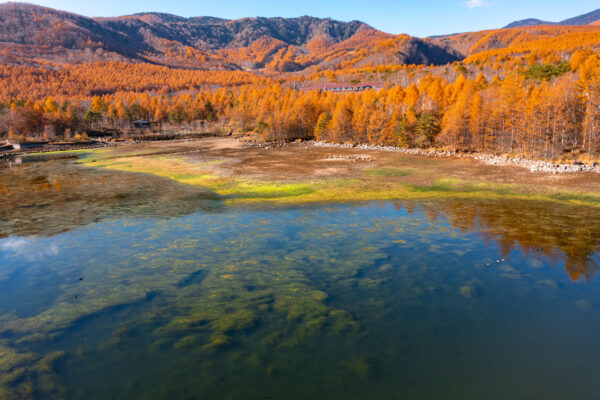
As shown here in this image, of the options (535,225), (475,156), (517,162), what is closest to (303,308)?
(535,225)

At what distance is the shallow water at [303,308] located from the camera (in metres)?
9.76

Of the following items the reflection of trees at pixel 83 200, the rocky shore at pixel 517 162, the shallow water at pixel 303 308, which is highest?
the rocky shore at pixel 517 162

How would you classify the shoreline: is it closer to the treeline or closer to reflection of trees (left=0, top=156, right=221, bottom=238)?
the treeline

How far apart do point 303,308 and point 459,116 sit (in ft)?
228

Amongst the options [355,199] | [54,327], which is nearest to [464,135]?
[355,199]

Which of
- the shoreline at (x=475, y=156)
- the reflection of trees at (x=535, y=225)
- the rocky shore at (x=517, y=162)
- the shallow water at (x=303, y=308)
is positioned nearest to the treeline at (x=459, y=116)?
the shoreline at (x=475, y=156)

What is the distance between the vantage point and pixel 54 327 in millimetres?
12453

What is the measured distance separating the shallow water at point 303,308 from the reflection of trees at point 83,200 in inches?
48.4

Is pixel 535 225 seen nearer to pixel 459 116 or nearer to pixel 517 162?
pixel 517 162

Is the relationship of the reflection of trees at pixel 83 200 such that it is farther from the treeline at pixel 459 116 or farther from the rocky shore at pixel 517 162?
the treeline at pixel 459 116

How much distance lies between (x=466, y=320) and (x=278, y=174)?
37341mm

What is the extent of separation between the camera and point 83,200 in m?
33.9

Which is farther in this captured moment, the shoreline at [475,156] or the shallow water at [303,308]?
the shoreline at [475,156]

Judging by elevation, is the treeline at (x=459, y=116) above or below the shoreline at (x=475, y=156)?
above
